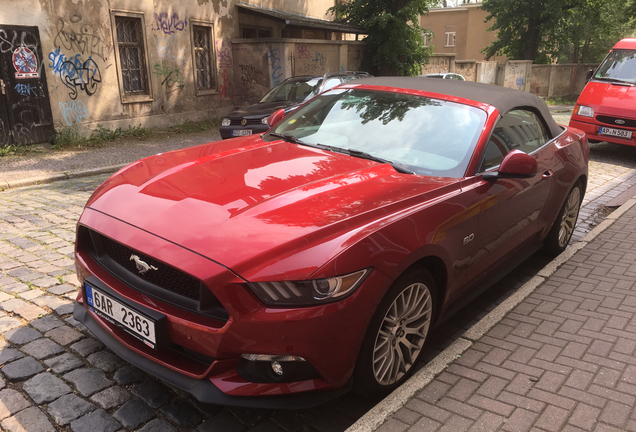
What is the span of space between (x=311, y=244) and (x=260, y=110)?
30.9ft

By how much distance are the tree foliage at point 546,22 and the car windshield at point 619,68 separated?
20.9 metres

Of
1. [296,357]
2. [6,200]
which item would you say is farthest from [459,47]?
[296,357]

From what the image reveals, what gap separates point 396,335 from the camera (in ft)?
9.23

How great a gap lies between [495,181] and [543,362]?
47.7 inches

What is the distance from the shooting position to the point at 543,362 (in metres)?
3.24

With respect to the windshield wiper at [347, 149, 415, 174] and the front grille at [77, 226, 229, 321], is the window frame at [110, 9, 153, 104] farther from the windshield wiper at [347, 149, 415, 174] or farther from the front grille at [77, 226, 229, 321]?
the front grille at [77, 226, 229, 321]

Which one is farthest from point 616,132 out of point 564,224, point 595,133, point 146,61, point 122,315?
point 146,61

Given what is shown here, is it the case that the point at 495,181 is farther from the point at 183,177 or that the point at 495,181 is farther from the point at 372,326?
the point at 183,177

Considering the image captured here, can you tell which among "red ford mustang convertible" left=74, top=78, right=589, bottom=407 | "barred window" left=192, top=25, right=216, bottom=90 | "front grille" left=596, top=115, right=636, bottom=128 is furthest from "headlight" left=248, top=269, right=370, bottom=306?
"barred window" left=192, top=25, right=216, bottom=90

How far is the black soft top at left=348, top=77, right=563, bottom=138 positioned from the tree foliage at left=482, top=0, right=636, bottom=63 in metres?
29.8

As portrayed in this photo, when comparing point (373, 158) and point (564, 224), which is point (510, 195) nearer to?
point (373, 158)

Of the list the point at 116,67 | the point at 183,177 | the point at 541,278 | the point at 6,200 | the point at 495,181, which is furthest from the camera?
the point at 116,67

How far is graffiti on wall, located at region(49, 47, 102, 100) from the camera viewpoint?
38.8 feet

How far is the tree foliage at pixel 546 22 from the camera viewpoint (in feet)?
97.1
